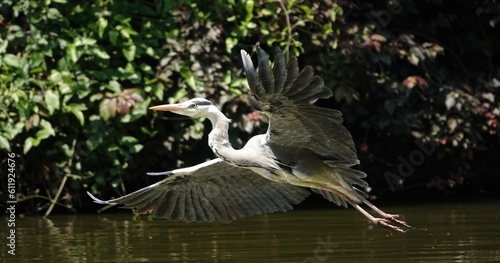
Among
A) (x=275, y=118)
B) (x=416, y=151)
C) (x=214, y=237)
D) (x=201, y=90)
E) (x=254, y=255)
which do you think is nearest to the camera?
(x=275, y=118)

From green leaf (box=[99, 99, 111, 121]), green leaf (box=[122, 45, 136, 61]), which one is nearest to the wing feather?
green leaf (box=[99, 99, 111, 121])

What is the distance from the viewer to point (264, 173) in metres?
6.98

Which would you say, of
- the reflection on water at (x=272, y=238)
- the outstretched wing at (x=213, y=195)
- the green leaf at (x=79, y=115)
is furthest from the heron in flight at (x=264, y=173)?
the green leaf at (x=79, y=115)

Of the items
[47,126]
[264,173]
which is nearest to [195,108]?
[264,173]

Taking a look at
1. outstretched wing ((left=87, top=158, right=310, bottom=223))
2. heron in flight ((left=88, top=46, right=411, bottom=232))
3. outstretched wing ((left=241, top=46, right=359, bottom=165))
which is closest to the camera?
outstretched wing ((left=241, top=46, right=359, bottom=165))

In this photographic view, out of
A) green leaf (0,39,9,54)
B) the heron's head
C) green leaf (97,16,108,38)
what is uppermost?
green leaf (97,16,108,38)

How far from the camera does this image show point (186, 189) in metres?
7.33

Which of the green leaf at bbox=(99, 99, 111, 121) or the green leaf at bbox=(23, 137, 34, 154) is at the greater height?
the green leaf at bbox=(99, 99, 111, 121)

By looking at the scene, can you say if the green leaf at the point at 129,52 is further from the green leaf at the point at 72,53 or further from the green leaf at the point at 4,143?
the green leaf at the point at 4,143

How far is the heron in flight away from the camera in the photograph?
6559 millimetres

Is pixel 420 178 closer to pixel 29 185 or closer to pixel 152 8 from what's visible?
pixel 152 8

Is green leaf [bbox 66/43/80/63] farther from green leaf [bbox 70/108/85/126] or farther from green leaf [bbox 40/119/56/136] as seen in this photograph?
green leaf [bbox 40/119/56/136]

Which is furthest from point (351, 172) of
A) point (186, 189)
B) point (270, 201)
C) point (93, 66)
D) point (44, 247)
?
point (93, 66)

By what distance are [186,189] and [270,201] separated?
623 millimetres
